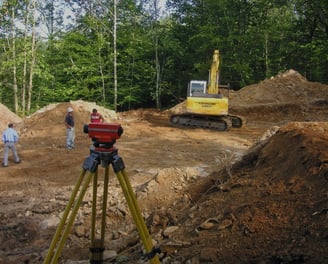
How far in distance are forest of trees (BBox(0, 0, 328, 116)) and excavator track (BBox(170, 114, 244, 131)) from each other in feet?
33.5

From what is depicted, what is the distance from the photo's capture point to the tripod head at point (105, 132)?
2.97 m

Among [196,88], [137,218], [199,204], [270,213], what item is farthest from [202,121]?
[137,218]

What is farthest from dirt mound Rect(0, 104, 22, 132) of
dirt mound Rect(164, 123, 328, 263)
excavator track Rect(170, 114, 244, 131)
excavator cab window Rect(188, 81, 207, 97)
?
dirt mound Rect(164, 123, 328, 263)

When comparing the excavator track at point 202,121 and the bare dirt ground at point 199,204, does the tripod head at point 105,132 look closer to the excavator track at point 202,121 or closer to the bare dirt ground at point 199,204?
the bare dirt ground at point 199,204

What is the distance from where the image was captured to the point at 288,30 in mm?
28359

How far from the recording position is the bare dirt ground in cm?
356

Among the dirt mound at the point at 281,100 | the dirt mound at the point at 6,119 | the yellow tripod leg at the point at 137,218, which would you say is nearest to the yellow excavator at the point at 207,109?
the dirt mound at the point at 281,100

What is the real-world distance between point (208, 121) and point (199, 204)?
12.8 metres

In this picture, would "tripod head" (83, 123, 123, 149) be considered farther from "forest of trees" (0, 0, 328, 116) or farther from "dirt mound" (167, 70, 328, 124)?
"forest of trees" (0, 0, 328, 116)

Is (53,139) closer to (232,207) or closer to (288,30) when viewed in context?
(232,207)

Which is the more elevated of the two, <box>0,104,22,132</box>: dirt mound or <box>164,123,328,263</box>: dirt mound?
<box>164,123,328,263</box>: dirt mound

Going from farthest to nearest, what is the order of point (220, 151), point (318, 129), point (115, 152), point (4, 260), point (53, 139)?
1. point (53, 139)
2. point (220, 151)
3. point (318, 129)
4. point (4, 260)
5. point (115, 152)

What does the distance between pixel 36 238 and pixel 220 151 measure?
24.6ft

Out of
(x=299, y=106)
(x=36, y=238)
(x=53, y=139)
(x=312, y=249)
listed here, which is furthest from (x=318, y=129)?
(x=299, y=106)
